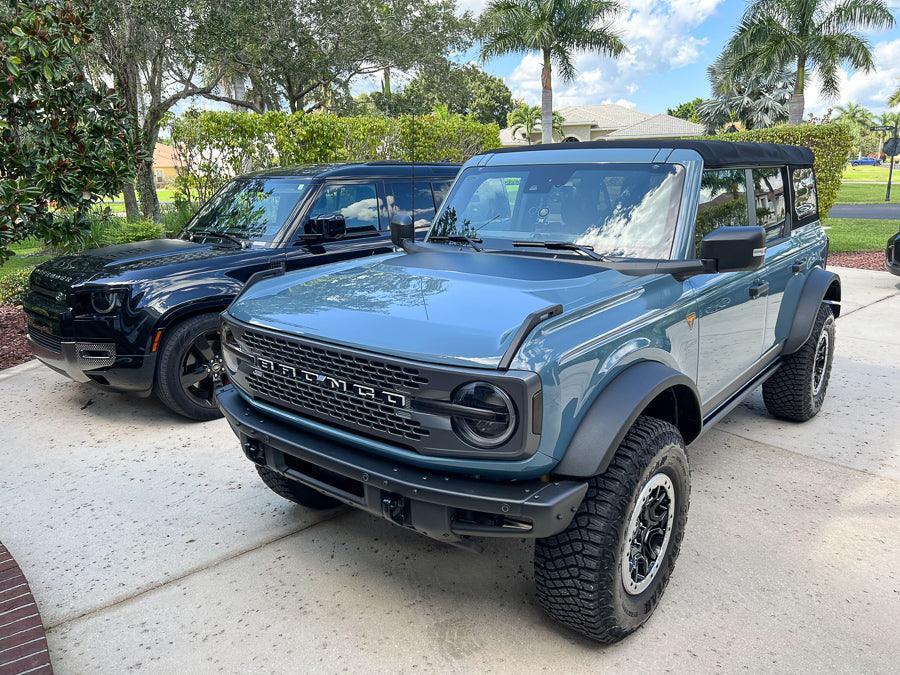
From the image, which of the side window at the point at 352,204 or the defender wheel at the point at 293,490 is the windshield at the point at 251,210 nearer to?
the side window at the point at 352,204

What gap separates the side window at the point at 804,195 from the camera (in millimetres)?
4730

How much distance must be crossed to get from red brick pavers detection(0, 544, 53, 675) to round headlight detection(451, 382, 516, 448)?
1883 millimetres

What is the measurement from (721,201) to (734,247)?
870 millimetres

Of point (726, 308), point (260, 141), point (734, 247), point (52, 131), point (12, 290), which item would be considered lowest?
point (12, 290)

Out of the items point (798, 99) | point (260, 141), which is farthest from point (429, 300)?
point (798, 99)

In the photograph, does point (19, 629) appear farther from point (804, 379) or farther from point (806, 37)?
point (806, 37)

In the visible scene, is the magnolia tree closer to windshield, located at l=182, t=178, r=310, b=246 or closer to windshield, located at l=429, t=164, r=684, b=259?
windshield, located at l=182, t=178, r=310, b=246

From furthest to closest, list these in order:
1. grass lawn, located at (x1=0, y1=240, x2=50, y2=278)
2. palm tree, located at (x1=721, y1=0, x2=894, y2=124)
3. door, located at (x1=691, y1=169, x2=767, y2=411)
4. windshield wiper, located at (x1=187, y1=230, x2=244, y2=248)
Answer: palm tree, located at (x1=721, y1=0, x2=894, y2=124) < grass lawn, located at (x1=0, y1=240, x2=50, y2=278) < windshield wiper, located at (x1=187, y1=230, x2=244, y2=248) < door, located at (x1=691, y1=169, x2=767, y2=411)

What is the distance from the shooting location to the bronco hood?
2.37 m

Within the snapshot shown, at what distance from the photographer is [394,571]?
325 centimetres

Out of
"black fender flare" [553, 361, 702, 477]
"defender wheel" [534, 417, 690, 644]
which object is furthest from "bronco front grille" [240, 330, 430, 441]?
"defender wheel" [534, 417, 690, 644]

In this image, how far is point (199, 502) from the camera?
157 inches

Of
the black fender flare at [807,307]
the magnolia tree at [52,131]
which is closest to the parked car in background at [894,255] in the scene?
the black fender flare at [807,307]

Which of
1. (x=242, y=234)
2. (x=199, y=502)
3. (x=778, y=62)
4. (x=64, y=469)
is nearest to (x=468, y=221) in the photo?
(x=199, y=502)
